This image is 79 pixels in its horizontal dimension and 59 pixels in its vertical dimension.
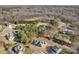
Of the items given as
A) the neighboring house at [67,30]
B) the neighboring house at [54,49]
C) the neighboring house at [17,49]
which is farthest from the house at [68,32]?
the neighboring house at [17,49]

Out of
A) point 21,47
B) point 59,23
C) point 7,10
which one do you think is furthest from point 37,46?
point 7,10

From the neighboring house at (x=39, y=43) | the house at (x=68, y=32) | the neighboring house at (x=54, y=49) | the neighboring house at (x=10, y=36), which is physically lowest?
the neighboring house at (x=54, y=49)

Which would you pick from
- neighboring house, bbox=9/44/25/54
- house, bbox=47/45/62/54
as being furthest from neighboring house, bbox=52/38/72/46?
neighboring house, bbox=9/44/25/54

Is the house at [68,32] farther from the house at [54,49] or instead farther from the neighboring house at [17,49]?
the neighboring house at [17,49]

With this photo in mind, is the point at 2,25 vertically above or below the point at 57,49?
above

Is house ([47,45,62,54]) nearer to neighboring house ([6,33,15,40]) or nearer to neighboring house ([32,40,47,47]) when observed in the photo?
neighboring house ([32,40,47,47])

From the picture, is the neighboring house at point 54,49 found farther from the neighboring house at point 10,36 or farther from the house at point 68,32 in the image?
the neighboring house at point 10,36

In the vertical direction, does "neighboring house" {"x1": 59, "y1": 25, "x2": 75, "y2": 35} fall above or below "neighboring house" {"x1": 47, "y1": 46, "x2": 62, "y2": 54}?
above

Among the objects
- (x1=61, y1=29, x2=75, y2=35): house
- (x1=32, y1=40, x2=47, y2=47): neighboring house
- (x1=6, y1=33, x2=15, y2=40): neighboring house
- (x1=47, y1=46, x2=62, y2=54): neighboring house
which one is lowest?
(x1=47, y1=46, x2=62, y2=54): neighboring house

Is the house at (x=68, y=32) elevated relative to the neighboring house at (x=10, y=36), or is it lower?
elevated

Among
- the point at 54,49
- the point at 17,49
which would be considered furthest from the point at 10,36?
the point at 54,49
